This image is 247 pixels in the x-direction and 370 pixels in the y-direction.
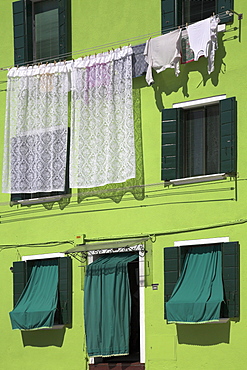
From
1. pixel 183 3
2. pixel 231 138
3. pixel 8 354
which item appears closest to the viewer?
pixel 231 138

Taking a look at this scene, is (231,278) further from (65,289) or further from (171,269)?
(65,289)

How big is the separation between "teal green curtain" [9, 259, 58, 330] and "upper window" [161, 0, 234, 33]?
17.6 feet

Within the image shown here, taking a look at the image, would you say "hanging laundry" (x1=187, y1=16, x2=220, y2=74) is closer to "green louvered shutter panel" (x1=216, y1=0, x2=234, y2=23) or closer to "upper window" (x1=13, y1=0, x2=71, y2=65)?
"green louvered shutter panel" (x1=216, y1=0, x2=234, y2=23)

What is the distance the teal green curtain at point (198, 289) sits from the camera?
704 inches

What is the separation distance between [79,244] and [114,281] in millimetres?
1288

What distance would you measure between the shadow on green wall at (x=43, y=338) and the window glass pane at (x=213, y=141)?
454 cm

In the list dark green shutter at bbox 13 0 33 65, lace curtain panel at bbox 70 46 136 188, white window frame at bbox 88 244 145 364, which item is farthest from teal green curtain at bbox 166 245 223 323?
dark green shutter at bbox 13 0 33 65

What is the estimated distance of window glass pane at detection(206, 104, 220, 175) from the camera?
61.6 ft

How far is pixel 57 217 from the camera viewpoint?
20562 mm

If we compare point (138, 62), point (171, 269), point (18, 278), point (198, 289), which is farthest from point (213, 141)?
point (18, 278)

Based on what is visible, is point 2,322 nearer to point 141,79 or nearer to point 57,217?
point 57,217

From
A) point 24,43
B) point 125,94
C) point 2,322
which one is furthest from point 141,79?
point 2,322

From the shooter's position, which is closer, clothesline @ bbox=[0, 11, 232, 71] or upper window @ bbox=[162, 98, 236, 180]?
upper window @ bbox=[162, 98, 236, 180]

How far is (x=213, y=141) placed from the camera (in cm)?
1886
